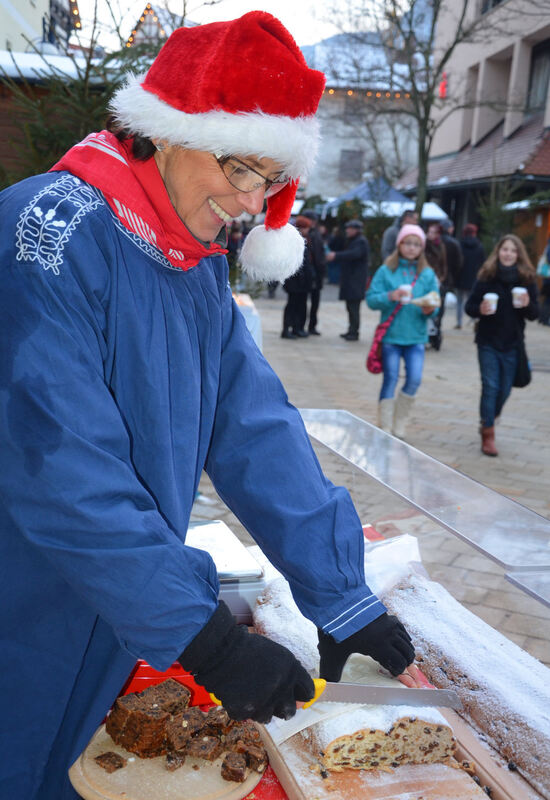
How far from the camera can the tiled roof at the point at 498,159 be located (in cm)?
1988

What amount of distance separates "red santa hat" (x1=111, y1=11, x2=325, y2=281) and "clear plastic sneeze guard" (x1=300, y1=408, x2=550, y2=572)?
1.13 metres

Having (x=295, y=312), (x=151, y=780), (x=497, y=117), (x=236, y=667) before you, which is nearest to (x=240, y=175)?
(x=236, y=667)

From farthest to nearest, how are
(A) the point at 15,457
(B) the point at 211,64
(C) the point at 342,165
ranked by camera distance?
(C) the point at 342,165 < (B) the point at 211,64 < (A) the point at 15,457

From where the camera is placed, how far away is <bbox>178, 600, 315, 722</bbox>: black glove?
1.22m

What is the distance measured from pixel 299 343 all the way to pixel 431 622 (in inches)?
383

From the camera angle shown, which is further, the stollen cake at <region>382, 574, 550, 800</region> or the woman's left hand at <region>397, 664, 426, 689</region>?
the woman's left hand at <region>397, 664, 426, 689</region>

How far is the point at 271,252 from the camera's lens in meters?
1.83

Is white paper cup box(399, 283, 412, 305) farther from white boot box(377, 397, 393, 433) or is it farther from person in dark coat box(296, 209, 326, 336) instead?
person in dark coat box(296, 209, 326, 336)

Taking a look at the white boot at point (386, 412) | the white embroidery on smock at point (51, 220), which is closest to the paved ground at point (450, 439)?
A: the white boot at point (386, 412)

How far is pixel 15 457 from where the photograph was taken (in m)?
1.15

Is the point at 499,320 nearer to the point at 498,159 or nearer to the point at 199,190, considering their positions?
the point at 199,190

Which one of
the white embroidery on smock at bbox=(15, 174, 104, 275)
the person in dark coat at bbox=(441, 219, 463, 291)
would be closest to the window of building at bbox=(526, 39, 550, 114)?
the person in dark coat at bbox=(441, 219, 463, 291)

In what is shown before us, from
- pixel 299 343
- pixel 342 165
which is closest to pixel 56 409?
pixel 299 343

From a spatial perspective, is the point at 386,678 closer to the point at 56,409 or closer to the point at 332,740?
the point at 332,740
